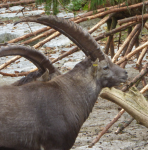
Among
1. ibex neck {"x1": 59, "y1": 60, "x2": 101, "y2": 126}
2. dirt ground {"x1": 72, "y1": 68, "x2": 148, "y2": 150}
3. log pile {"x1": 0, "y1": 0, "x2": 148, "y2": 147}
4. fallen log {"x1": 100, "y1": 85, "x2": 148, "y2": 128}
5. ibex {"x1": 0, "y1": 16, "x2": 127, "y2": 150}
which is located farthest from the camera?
log pile {"x1": 0, "y1": 0, "x2": 148, "y2": 147}

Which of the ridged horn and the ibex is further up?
the ridged horn

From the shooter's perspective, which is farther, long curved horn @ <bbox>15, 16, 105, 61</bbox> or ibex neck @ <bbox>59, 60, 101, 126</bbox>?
ibex neck @ <bbox>59, 60, 101, 126</bbox>

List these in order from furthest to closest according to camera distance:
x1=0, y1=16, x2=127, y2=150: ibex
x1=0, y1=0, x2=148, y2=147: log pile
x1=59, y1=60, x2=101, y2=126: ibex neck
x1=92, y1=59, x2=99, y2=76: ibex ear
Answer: x1=0, y1=0, x2=148, y2=147: log pile
x1=92, y1=59, x2=99, y2=76: ibex ear
x1=59, y1=60, x2=101, y2=126: ibex neck
x1=0, y1=16, x2=127, y2=150: ibex

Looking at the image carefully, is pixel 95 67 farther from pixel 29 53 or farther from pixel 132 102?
pixel 29 53

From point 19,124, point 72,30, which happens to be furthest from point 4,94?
point 72,30

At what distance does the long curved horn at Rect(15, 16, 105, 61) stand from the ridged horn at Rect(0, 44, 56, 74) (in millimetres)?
383

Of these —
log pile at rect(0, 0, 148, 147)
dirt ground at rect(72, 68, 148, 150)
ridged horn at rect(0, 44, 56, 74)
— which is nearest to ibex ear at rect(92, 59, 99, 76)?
ridged horn at rect(0, 44, 56, 74)

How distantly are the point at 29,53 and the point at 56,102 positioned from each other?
67 cm

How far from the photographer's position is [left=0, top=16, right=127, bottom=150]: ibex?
291 cm

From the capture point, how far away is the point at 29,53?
3377mm

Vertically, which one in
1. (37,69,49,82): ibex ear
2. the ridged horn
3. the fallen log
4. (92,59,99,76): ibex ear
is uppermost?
the ridged horn

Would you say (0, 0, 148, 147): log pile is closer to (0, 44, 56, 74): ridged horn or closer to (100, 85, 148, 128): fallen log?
(100, 85, 148, 128): fallen log

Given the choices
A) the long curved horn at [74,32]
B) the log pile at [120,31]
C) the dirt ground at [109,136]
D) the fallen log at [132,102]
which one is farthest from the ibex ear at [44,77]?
the log pile at [120,31]

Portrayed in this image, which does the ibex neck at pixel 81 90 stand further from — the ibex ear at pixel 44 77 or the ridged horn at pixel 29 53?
the ridged horn at pixel 29 53
